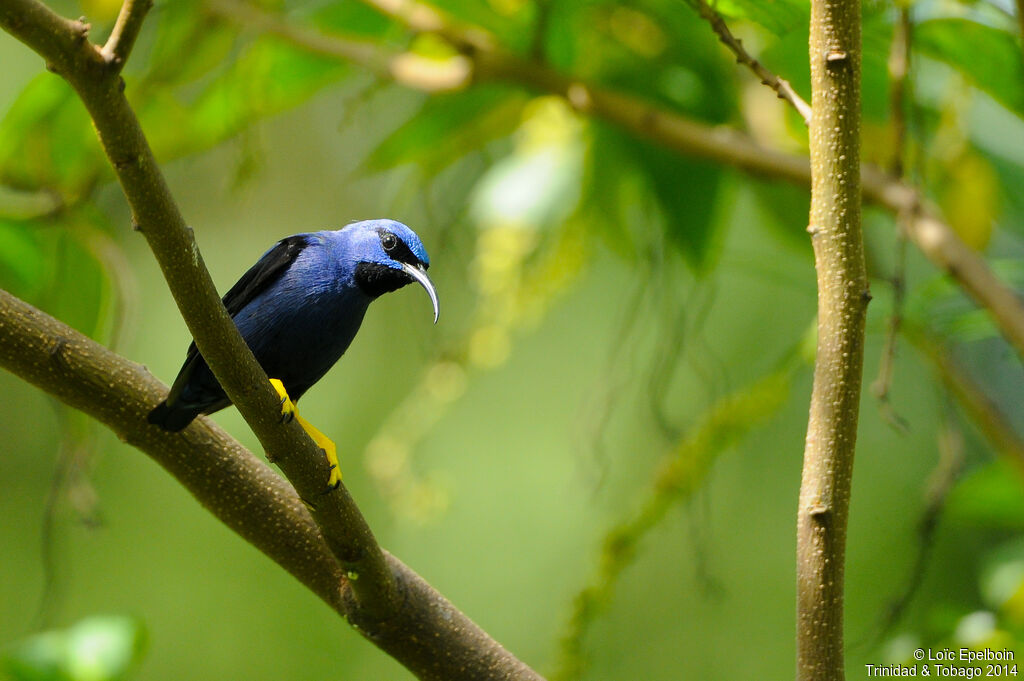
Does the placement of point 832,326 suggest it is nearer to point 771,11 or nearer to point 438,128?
point 771,11

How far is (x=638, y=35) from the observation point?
3.70 m

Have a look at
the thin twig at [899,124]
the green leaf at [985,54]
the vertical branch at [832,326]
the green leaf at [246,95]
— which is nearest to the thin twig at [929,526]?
the thin twig at [899,124]

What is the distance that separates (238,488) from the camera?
2.26 meters

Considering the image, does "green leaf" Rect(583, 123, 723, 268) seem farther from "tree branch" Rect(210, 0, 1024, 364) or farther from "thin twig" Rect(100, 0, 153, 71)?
"thin twig" Rect(100, 0, 153, 71)

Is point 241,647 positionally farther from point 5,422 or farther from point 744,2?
point 744,2

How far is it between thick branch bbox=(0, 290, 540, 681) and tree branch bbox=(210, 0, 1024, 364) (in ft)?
4.96

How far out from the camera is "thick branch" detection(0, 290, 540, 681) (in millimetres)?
2121

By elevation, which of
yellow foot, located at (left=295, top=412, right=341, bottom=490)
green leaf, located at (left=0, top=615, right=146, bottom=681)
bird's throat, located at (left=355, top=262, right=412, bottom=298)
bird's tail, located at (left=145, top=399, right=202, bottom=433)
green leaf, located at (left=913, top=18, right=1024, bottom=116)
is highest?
green leaf, located at (left=913, top=18, right=1024, bottom=116)

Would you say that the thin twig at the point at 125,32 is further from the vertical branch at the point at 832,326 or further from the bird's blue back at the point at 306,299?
the bird's blue back at the point at 306,299

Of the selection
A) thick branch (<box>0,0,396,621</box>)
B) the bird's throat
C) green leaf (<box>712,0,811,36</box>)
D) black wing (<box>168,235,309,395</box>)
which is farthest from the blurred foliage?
thick branch (<box>0,0,396,621</box>)

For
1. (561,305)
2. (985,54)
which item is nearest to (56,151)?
(985,54)

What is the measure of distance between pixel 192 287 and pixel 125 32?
0.41 metres

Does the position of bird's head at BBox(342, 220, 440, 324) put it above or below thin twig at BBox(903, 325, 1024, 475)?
above

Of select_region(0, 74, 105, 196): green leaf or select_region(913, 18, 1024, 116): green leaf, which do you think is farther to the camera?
select_region(0, 74, 105, 196): green leaf
